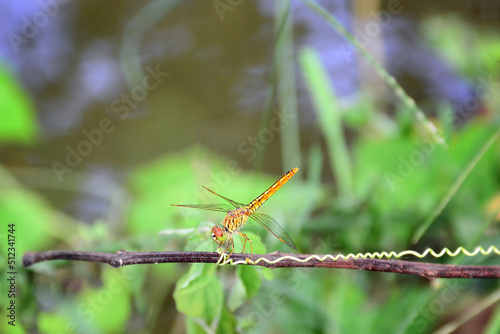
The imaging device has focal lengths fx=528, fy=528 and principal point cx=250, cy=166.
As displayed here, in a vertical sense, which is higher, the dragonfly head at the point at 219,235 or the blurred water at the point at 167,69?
the blurred water at the point at 167,69

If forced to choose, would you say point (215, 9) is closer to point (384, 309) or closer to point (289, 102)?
point (289, 102)

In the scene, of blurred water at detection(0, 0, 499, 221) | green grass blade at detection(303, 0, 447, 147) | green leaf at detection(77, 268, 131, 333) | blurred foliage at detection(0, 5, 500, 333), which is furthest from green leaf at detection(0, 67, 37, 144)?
green grass blade at detection(303, 0, 447, 147)

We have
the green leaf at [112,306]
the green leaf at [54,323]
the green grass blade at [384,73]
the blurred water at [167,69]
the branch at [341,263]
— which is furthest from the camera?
the blurred water at [167,69]

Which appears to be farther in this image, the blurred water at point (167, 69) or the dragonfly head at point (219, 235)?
the blurred water at point (167, 69)

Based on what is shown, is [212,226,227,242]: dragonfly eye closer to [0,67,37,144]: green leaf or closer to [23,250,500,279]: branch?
[23,250,500,279]: branch

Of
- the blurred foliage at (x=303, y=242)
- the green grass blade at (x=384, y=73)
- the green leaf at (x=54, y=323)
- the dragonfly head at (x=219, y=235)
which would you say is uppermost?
the green grass blade at (x=384, y=73)

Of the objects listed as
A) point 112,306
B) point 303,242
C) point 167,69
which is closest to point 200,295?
point 303,242

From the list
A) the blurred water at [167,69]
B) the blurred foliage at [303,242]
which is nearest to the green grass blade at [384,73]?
the blurred foliage at [303,242]

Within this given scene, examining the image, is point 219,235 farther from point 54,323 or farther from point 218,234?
point 54,323

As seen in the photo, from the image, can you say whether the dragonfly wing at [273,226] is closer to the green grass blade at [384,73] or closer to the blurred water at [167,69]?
the green grass blade at [384,73]
